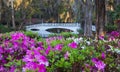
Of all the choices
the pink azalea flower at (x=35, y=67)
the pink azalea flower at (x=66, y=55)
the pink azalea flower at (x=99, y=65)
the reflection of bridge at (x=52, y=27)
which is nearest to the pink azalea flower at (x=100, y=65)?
the pink azalea flower at (x=99, y=65)

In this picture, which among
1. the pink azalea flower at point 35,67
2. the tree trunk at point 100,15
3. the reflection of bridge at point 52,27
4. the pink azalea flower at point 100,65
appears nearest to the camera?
the pink azalea flower at point 35,67

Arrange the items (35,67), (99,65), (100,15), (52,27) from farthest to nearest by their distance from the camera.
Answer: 1. (52,27)
2. (100,15)
3. (99,65)
4. (35,67)

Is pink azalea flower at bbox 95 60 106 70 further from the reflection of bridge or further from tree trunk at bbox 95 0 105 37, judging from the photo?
the reflection of bridge

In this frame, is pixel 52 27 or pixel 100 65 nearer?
pixel 100 65

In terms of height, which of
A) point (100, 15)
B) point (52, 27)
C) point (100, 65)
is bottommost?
point (52, 27)

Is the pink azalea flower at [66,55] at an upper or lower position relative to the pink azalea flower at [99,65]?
upper

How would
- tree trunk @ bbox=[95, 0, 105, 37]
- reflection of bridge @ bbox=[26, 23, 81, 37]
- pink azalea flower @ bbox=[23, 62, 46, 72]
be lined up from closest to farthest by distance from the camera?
pink azalea flower @ bbox=[23, 62, 46, 72] → tree trunk @ bbox=[95, 0, 105, 37] → reflection of bridge @ bbox=[26, 23, 81, 37]

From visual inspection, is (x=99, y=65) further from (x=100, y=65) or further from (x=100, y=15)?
(x=100, y=15)

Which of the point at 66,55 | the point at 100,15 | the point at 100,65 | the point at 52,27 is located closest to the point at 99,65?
the point at 100,65

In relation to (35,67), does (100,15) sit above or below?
below

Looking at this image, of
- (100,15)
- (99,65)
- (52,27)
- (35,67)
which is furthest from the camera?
(52,27)

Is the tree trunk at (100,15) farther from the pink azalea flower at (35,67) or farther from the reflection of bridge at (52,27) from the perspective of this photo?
the reflection of bridge at (52,27)

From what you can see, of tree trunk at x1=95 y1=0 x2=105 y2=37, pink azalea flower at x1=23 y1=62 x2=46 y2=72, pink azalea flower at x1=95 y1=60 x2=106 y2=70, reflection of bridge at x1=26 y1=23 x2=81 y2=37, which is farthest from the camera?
reflection of bridge at x1=26 y1=23 x2=81 y2=37

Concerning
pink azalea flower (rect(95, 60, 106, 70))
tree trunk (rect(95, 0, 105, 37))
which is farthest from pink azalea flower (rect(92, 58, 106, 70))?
tree trunk (rect(95, 0, 105, 37))
